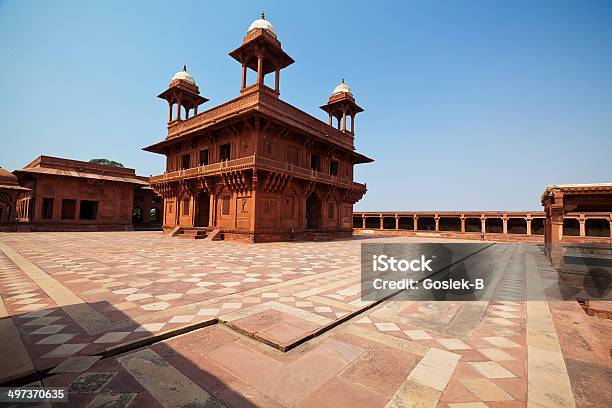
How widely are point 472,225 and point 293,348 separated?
35.0m

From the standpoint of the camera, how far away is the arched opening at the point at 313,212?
19.6 meters

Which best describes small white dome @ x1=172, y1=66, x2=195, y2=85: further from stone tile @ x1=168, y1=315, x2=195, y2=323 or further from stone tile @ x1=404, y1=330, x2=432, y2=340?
stone tile @ x1=404, y1=330, x2=432, y2=340

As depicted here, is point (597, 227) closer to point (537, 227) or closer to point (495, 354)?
point (537, 227)

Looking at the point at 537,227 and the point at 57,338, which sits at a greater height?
the point at 537,227

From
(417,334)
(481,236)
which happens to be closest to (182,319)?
(417,334)

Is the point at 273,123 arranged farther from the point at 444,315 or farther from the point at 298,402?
the point at 298,402

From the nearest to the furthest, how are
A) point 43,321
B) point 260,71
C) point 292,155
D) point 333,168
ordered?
point 43,321 → point 260,71 → point 292,155 → point 333,168

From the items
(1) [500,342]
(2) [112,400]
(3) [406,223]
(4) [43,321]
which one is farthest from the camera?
(3) [406,223]

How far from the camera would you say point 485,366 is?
225cm

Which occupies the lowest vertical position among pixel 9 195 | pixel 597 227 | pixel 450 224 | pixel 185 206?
pixel 450 224

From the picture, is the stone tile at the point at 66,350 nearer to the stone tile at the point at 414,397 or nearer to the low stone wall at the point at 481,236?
the stone tile at the point at 414,397

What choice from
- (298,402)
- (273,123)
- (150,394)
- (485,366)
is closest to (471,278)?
(485,366)

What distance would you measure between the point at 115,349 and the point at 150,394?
2.78 ft

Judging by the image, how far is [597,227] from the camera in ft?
83.7
